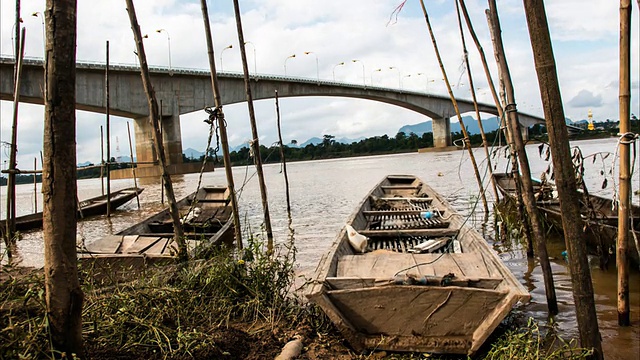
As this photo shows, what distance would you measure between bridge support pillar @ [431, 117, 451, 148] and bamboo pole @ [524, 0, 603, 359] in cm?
5078

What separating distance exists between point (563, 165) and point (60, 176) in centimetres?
273

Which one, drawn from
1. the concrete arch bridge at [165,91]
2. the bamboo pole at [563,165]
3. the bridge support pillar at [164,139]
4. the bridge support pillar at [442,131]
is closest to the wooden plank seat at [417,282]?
the bamboo pole at [563,165]

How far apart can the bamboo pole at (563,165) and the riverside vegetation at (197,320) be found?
0.22 meters

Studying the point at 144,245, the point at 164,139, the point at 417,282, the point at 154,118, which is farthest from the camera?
the point at 164,139

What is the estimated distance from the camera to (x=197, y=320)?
3705 mm

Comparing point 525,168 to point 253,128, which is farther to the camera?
point 253,128

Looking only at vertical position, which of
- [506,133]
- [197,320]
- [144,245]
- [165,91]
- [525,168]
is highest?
[165,91]

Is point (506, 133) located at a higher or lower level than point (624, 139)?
higher

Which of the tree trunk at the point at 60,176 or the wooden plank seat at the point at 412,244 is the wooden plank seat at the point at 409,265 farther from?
the tree trunk at the point at 60,176

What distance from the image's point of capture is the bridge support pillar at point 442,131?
171ft

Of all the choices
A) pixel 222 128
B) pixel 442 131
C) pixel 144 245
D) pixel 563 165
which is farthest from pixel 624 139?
pixel 442 131

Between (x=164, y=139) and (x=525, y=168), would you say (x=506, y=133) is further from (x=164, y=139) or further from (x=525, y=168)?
(x=164, y=139)

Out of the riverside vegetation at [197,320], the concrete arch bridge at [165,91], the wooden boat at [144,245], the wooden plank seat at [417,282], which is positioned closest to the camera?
the riverside vegetation at [197,320]

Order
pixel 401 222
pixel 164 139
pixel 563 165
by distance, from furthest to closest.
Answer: pixel 164 139
pixel 401 222
pixel 563 165
